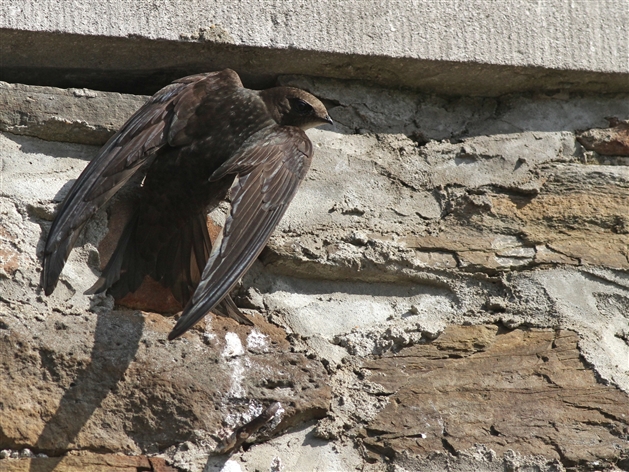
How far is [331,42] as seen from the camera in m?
2.35

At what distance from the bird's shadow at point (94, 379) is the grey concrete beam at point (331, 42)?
678 millimetres

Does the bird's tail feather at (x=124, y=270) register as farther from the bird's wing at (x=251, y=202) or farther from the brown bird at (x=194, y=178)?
the bird's wing at (x=251, y=202)

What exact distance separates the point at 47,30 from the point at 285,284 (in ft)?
Result: 2.66

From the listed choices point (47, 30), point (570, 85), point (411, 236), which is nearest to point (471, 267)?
point (411, 236)

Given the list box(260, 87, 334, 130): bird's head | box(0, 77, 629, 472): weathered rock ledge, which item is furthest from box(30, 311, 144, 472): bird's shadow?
box(260, 87, 334, 130): bird's head

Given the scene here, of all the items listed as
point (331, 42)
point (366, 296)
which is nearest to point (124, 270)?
point (366, 296)

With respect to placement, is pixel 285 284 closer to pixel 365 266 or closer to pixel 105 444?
pixel 365 266

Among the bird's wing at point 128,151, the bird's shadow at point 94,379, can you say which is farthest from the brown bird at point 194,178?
the bird's shadow at point 94,379

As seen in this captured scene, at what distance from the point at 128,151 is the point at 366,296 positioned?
65cm

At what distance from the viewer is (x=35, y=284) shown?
2.03 metres

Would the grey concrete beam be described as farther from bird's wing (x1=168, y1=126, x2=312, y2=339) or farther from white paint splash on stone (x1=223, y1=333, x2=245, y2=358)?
white paint splash on stone (x1=223, y1=333, x2=245, y2=358)

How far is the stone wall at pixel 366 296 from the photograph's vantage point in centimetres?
197

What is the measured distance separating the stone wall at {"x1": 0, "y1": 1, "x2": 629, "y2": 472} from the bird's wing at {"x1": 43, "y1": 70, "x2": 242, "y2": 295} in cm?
8

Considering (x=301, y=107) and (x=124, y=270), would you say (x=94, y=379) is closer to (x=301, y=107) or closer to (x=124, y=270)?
(x=124, y=270)
